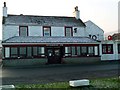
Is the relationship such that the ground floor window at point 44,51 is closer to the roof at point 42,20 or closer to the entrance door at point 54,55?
the entrance door at point 54,55

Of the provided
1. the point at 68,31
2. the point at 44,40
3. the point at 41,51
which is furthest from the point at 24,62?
the point at 68,31

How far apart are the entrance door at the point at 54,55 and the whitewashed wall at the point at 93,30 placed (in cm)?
900

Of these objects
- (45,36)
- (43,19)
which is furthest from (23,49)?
(43,19)

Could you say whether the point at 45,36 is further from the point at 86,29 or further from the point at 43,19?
the point at 86,29

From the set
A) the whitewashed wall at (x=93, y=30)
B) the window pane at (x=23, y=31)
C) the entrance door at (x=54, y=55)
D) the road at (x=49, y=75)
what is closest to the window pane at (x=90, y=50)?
the entrance door at (x=54, y=55)

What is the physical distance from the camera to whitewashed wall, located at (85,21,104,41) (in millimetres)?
42344

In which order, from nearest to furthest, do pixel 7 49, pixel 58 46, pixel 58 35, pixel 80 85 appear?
1. pixel 80 85
2. pixel 7 49
3. pixel 58 46
4. pixel 58 35

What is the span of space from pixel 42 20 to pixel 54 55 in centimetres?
629

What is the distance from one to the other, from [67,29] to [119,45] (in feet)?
30.6

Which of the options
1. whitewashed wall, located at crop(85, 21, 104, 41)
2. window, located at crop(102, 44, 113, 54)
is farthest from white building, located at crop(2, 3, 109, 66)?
whitewashed wall, located at crop(85, 21, 104, 41)

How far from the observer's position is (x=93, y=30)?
42906 millimetres

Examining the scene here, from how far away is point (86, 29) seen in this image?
4172cm

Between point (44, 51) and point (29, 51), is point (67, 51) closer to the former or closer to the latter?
point (44, 51)

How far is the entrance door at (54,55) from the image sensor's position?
34.5 m
